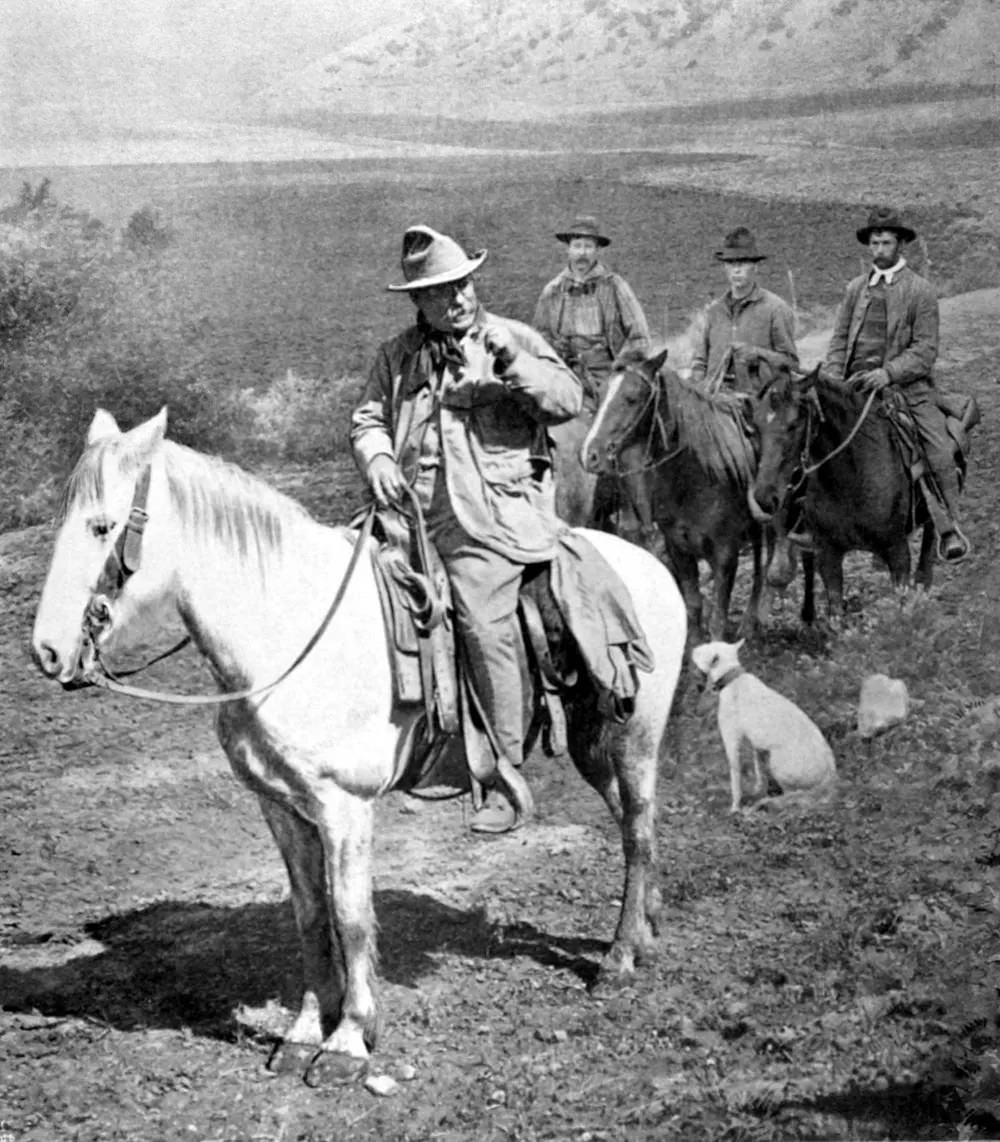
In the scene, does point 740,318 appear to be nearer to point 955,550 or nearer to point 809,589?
point 809,589

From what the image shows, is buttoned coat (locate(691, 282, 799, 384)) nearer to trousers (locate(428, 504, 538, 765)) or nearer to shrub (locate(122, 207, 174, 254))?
shrub (locate(122, 207, 174, 254))

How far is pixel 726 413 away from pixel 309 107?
2426mm

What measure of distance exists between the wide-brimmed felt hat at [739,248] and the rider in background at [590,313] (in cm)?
50

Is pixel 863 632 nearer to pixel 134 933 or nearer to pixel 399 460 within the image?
pixel 399 460

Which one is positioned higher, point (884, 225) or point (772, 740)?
point (884, 225)

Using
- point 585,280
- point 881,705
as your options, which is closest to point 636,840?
point 881,705

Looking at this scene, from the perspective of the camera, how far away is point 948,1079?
4383 millimetres

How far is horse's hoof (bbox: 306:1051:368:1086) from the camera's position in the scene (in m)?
4.36

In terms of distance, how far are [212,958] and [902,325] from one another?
3992 mm

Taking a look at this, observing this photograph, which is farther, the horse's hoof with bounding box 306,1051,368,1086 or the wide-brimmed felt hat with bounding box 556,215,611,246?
the wide-brimmed felt hat with bounding box 556,215,611,246

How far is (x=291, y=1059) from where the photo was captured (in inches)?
175

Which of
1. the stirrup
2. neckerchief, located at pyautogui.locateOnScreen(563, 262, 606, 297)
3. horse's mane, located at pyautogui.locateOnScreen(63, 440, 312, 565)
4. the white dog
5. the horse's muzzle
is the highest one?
horse's mane, located at pyautogui.locateOnScreen(63, 440, 312, 565)

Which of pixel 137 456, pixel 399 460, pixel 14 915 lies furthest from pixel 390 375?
pixel 14 915

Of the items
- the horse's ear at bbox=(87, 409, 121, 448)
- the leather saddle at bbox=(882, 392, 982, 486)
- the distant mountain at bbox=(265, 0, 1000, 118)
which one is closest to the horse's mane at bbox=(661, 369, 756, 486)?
the leather saddle at bbox=(882, 392, 982, 486)
